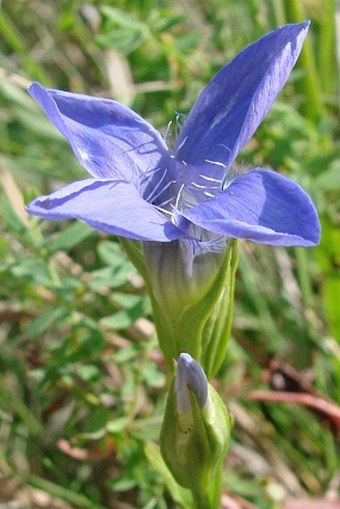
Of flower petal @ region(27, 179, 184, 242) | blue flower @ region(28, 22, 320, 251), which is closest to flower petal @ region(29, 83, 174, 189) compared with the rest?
blue flower @ region(28, 22, 320, 251)

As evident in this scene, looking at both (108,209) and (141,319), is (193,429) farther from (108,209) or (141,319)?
(141,319)

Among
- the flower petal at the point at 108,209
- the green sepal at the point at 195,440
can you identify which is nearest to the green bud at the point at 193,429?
the green sepal at the point at 195,440

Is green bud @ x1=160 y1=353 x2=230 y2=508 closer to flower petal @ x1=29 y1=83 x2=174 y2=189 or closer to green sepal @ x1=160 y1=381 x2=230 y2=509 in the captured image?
green sepal @ x1=160 y1=381 x2=230 y2=509

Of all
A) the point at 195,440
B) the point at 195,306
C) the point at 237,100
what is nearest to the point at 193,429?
the point at 195,440

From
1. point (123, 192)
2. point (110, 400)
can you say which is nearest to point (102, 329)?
point (110, 400)

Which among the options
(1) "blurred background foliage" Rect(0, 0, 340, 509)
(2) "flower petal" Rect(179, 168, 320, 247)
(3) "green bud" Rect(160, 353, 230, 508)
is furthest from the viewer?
(1) "blurred background foliage" Rect(0, 0, 340, 509)
